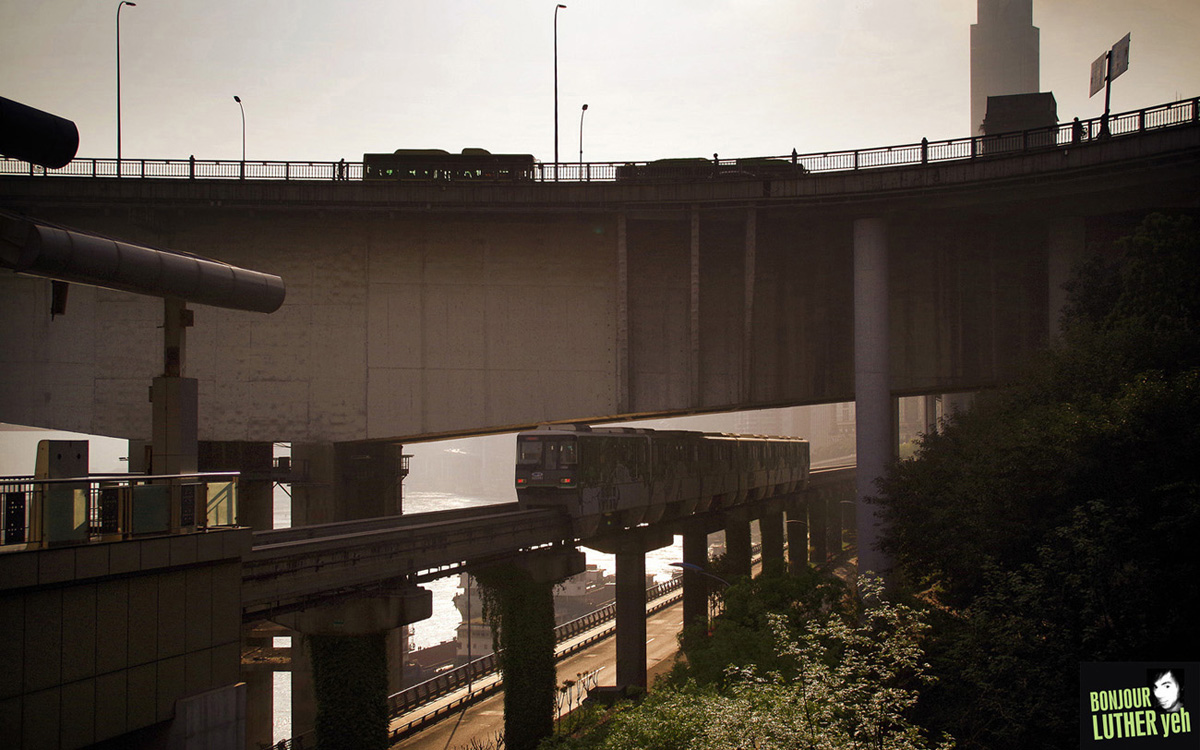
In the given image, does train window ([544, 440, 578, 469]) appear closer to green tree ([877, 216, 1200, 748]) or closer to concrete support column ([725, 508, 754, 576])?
green tree ([877, 216, 1200, 748])

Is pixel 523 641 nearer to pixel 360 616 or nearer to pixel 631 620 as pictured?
pixel 360 616

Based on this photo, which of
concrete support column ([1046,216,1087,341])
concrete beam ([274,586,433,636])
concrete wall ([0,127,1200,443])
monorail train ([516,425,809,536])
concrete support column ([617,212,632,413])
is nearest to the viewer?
concrete beam ([274,586,433,636])

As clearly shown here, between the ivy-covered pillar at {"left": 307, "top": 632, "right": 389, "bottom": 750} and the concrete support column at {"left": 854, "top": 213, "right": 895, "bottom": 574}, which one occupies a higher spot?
the concrete support column at {"left": 854, "top": 213, "right": 895, "bottom": 574}

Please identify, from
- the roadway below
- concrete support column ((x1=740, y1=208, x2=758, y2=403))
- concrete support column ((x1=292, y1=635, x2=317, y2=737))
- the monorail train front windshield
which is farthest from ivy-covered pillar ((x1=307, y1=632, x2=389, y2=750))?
concrete support column ((x1=740, y1=208, x2=758, y2=403))

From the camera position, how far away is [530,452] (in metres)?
31.1

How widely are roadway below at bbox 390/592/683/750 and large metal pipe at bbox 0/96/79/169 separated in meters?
24.7

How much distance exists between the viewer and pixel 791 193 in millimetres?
33750

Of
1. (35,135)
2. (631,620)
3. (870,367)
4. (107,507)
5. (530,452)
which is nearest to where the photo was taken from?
(35,135)

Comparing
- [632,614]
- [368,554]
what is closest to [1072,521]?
[368,554]

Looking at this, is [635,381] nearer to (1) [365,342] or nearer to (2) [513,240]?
(2) [513,240]

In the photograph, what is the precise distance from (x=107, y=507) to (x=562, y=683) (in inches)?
1562

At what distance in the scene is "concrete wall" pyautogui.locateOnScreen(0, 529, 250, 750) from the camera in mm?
11422

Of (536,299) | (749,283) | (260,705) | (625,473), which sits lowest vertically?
(260,705)

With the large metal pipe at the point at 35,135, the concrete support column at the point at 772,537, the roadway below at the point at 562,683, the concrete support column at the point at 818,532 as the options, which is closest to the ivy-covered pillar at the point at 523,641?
the roadway below at the point at 562,683
